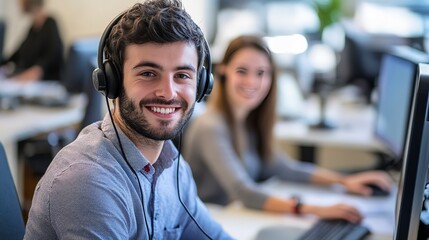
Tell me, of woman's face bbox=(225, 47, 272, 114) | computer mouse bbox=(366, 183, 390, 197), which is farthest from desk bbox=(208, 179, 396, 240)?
woman's face bbox=(225, 47, 272, 114)

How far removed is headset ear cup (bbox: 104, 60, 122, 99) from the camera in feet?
3.49

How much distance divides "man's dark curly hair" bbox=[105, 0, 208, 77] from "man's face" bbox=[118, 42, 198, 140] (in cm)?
1

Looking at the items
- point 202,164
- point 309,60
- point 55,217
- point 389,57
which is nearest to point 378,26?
point 309,60

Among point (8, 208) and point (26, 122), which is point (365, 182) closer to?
point (8, 208)

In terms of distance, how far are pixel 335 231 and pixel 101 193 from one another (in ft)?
2.57

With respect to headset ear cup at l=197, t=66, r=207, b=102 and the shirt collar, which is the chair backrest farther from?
headset ear cup at l=197, t=66, r=207, b=102

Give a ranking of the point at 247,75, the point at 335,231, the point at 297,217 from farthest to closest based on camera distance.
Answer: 1. the point at 247,75
2. the point at 297,217
3. the point at 335,231

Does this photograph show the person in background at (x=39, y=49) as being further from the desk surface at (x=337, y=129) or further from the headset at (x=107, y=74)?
the headset at (x=107, y=74)

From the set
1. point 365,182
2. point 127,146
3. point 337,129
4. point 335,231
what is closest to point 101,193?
point 127,146

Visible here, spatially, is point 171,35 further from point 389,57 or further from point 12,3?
point 12,3

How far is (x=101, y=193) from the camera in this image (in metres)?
1.00

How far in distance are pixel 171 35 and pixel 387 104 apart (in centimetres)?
135

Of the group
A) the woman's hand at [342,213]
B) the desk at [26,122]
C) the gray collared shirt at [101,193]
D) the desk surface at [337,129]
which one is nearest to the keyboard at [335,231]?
the woman's hand at [342,213]

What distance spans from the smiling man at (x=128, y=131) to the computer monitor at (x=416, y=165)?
39 cm
